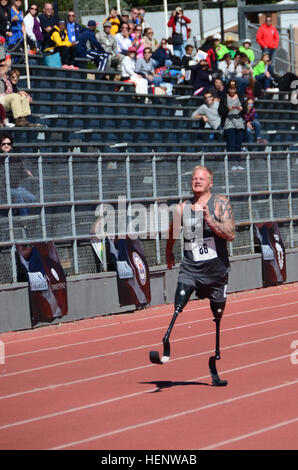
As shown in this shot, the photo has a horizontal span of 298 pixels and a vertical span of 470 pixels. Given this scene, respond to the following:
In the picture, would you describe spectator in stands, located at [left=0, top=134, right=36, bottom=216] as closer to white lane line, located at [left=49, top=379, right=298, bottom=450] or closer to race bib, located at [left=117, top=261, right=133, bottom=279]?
race bib, located at [left=117, top=261, right=133, bottom=279]

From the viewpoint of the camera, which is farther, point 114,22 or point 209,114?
point 114,22

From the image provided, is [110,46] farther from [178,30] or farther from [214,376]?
[214,376]

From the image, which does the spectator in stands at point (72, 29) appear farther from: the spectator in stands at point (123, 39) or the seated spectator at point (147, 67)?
the seated spectator at point (147, 67)

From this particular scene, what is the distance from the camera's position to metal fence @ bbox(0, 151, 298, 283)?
16.0m

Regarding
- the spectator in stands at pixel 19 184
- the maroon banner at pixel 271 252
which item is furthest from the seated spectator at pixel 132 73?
the spectator in stands at pixel 19 184

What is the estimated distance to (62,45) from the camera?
23938 mm

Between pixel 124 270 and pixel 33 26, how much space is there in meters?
7.98

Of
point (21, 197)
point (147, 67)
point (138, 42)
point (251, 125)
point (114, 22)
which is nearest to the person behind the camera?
point (21, 197)

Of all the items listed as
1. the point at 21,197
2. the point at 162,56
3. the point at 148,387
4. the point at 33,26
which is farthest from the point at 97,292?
the point at 162,56

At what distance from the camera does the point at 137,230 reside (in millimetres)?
18297

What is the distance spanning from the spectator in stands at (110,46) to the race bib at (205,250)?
634 inches

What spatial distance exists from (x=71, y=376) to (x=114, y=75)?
15.6 metres
